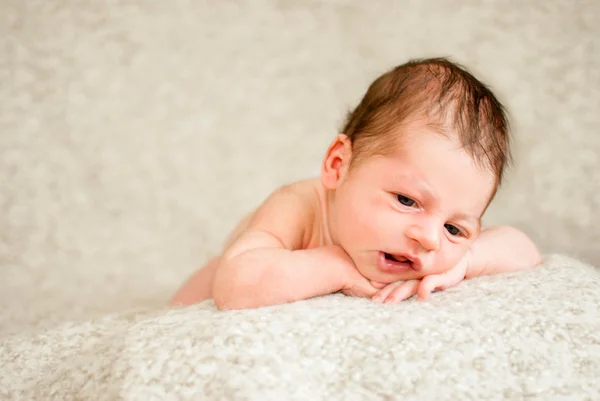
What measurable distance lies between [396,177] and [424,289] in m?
0.16

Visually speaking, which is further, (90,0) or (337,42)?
(337,42)

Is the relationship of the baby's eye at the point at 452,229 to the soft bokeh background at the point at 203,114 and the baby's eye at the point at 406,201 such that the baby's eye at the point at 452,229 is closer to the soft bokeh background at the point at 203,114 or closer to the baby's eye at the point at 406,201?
the baby's eye at the point at 406,201

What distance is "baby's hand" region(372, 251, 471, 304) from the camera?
35.6 inches

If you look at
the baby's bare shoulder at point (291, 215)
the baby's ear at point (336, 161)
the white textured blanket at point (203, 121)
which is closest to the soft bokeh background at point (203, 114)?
the white textured blanket at point (203, 121)

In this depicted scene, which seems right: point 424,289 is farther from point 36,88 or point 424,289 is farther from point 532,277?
point 36,88

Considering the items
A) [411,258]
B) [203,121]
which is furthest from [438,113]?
[203,121]

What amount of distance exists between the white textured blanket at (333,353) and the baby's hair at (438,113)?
0.21 metres

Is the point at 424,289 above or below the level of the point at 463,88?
below

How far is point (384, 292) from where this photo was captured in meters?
0.92

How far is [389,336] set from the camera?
0.74 meters

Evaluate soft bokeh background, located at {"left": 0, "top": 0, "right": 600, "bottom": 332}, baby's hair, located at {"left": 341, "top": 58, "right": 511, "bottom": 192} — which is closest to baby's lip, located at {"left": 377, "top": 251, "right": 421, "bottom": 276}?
baby's hair, located at {"left": 341, "top": 58, "right": 511, "bottom": 192}

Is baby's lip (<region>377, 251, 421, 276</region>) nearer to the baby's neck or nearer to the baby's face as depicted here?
the baby's face

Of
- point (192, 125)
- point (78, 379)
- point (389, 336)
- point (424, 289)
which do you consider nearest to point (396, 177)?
point (424, 289)

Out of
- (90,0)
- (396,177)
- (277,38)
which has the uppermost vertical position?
(90,0)
